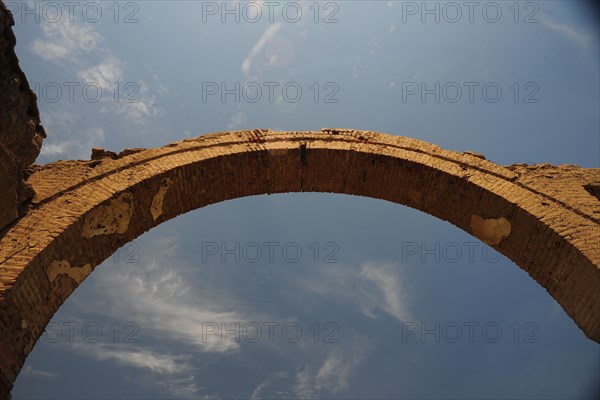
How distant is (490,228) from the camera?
5.32 metres

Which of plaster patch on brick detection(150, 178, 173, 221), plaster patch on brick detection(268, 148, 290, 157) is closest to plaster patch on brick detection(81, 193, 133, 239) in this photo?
plaster patch on brick detection(150, 178, 173, 221)

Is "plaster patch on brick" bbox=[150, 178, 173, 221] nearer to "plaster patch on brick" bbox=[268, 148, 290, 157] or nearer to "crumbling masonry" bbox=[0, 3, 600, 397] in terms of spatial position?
"crumbling masonry" bbox=[0, 3, 600, 397]

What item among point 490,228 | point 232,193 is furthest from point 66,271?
point 490,228

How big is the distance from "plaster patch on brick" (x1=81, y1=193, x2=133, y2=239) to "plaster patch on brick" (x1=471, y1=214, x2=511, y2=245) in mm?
3992

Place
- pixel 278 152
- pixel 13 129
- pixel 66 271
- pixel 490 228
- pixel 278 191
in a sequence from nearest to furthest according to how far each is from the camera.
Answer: pixel 13 129, pixel 66 271, pixel 490 228, pixel 278 152, pixel 278 191

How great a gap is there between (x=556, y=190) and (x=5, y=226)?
567cm

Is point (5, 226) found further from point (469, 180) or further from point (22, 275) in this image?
point (469, 180)

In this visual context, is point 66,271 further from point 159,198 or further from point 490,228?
point 490,228

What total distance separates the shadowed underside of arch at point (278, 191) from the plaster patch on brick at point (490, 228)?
0.5 inches

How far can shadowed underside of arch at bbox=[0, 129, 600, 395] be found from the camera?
4224 mm

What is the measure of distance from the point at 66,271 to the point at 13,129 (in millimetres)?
1441

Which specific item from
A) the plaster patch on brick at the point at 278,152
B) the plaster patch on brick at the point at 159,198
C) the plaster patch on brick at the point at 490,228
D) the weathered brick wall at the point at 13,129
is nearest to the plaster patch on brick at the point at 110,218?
the plaster patch on brick at the point at 159,198

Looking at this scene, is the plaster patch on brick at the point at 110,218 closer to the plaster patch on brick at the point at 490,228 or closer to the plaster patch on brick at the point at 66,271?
the plaster patch on brick at the point at 66,271

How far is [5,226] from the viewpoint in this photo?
4.23 meters
